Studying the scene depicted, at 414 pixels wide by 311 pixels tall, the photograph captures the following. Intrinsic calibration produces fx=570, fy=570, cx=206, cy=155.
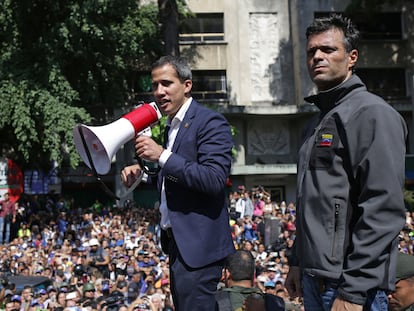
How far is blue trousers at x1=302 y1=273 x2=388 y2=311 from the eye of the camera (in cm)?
215

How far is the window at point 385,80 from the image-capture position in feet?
86.4

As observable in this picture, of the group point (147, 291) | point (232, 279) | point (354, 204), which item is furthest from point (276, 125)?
point (354, 204)

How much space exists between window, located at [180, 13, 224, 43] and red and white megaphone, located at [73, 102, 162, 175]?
23.2m

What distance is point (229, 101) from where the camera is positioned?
25734 mm

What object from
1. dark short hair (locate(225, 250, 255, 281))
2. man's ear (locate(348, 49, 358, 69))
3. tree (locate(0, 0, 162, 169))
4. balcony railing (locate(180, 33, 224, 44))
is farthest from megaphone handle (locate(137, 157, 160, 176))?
balcony railing (locate(180, 33, 224, 44))

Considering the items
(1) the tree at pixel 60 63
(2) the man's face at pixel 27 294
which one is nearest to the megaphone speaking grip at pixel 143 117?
(2) the man's face at pixel 27 294

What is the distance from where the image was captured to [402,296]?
3008mm

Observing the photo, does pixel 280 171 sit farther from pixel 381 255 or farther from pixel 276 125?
pixel 381 255

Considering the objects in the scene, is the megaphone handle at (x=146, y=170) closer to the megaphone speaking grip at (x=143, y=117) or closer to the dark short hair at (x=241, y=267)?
the megaphone speaking grip at (x=143, y=117)

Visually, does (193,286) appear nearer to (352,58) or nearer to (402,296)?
(402,296)

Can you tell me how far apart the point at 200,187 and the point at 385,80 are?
83.4 feet

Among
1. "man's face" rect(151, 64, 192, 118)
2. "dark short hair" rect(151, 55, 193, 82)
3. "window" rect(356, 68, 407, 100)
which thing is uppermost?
"window" rect(356, 68, 407, 100)

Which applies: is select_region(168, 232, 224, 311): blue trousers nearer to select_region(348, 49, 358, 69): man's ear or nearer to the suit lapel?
the suit lapel

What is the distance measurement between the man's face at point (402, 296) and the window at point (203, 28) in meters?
23.4
